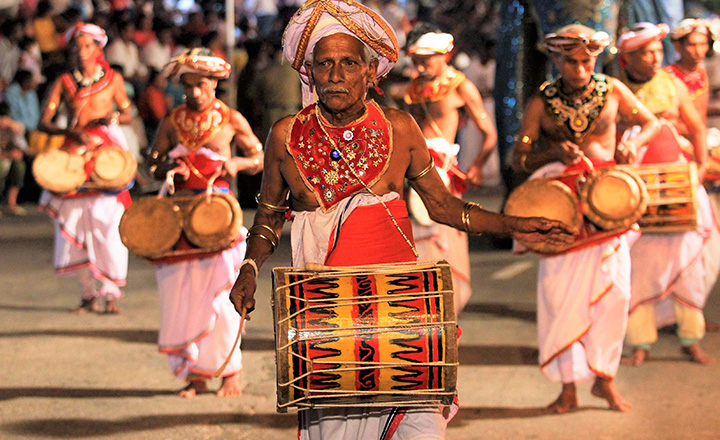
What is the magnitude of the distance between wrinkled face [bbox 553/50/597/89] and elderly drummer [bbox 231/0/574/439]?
2126 mm

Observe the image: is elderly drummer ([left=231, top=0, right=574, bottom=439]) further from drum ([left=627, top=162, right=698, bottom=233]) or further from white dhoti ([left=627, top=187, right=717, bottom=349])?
white dhoti ([left=627, top=187, right=717, bottom=349])

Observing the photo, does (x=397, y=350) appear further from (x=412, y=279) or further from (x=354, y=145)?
(x=354, y=145)

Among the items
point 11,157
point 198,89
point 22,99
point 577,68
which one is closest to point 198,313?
point 198,89

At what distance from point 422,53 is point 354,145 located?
3.56 metres

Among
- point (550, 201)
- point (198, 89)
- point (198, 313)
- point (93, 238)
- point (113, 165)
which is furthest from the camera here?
point (93, 238)

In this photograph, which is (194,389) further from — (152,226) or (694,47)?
(694,47)

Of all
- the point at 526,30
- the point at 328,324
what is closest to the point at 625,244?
the point at 328,324

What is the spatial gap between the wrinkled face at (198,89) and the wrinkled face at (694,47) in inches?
131

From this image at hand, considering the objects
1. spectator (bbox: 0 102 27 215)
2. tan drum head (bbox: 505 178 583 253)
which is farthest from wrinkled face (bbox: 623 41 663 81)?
spectator (bbox: 0 102 27 215)

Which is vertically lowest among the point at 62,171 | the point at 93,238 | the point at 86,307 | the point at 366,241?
the point at 86,307

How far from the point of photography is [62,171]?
7863mm

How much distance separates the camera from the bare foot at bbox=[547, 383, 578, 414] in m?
5.72

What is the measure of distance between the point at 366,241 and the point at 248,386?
289 centimetres

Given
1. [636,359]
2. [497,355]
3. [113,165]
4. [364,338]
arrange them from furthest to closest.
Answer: [113,165], [497,355], [636,359], [364,338]
